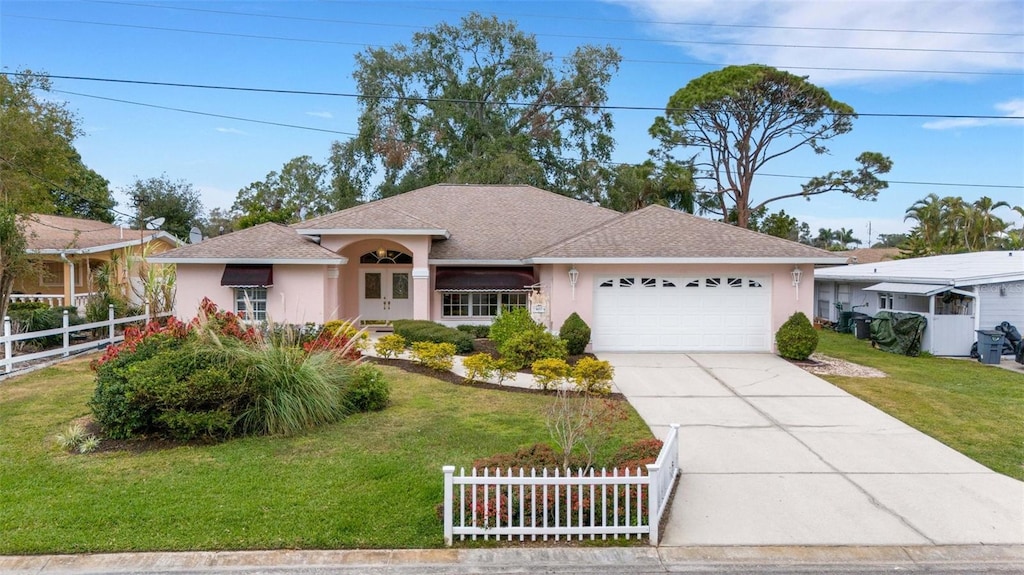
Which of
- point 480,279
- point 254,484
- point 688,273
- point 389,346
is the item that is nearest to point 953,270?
point 688,273

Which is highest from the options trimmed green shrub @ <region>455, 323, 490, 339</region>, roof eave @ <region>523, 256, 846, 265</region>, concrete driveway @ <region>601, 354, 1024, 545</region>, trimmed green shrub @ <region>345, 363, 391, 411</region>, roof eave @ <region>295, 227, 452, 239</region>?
roof eave @ <region>295, 227, 452, 239</region>

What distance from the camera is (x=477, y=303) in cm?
2030

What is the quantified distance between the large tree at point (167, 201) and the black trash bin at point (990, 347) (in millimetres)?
43980

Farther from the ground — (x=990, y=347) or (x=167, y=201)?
(x=167, y=201)

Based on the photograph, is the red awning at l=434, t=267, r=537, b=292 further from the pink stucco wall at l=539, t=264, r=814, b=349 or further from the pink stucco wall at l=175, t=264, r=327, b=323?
the pink stucco wall at l=175, t=264, r=327, b=323

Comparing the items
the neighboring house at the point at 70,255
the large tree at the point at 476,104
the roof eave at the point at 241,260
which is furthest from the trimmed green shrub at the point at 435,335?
the large tree at the point at 476,104

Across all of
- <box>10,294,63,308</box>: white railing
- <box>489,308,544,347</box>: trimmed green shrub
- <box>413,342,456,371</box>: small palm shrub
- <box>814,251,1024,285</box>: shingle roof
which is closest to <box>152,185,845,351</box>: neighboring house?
<box>489,308,544,347</box>: trimmed green shrub

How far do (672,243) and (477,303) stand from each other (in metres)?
7.53

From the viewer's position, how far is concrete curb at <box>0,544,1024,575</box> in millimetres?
4684

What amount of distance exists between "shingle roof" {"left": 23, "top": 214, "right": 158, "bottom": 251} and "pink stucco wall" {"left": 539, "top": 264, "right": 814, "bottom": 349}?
14697mm

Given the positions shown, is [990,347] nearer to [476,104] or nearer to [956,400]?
[956,400]

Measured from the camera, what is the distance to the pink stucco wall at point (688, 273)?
1527 centimetres

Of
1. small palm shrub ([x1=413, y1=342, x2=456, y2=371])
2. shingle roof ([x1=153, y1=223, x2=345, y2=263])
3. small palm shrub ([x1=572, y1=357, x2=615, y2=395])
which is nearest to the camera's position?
small palm shrub ([x1=572, y1=357, x2=615, y2=395])

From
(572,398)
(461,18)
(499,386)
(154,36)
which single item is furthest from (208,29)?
(461,18)
